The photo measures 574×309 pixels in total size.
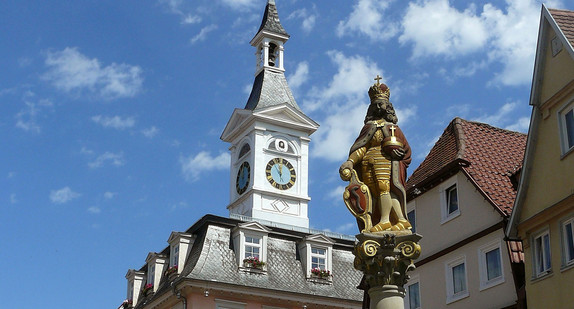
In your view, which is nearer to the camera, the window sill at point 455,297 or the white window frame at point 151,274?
the window sill at point 455,297

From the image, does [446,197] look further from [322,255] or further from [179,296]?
[322,255]

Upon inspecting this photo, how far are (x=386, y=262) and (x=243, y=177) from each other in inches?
1931

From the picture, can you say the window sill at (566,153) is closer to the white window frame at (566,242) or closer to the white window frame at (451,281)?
the white window frame at (566,242)

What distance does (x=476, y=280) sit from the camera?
91.5 feet

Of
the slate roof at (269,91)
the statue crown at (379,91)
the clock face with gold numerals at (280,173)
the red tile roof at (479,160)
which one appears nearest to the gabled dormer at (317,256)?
the clock face with gold numerals at (280,173)

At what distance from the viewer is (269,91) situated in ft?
211

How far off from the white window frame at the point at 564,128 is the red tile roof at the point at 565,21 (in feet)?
→ 5.88

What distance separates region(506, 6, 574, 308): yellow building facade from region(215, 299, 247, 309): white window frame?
19735 millimetres

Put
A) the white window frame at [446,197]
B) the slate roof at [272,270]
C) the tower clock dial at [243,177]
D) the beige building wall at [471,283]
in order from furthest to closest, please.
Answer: the tower clock dial at [243,177] < the slate roof at [272,270] < the white window frame at [446,197] < the beige building wall at [471,283]

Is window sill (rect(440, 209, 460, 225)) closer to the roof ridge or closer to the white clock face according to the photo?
the roof ridge

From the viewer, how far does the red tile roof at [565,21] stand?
24.6m

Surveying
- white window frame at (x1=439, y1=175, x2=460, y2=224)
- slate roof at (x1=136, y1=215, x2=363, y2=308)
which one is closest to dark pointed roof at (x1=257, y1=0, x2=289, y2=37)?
slate roof at (x1=136, y1=215, x2=363, y2=308)

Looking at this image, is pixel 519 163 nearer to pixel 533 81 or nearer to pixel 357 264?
pixel 533 81

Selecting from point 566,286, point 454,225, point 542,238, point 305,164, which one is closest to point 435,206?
point 454,225
